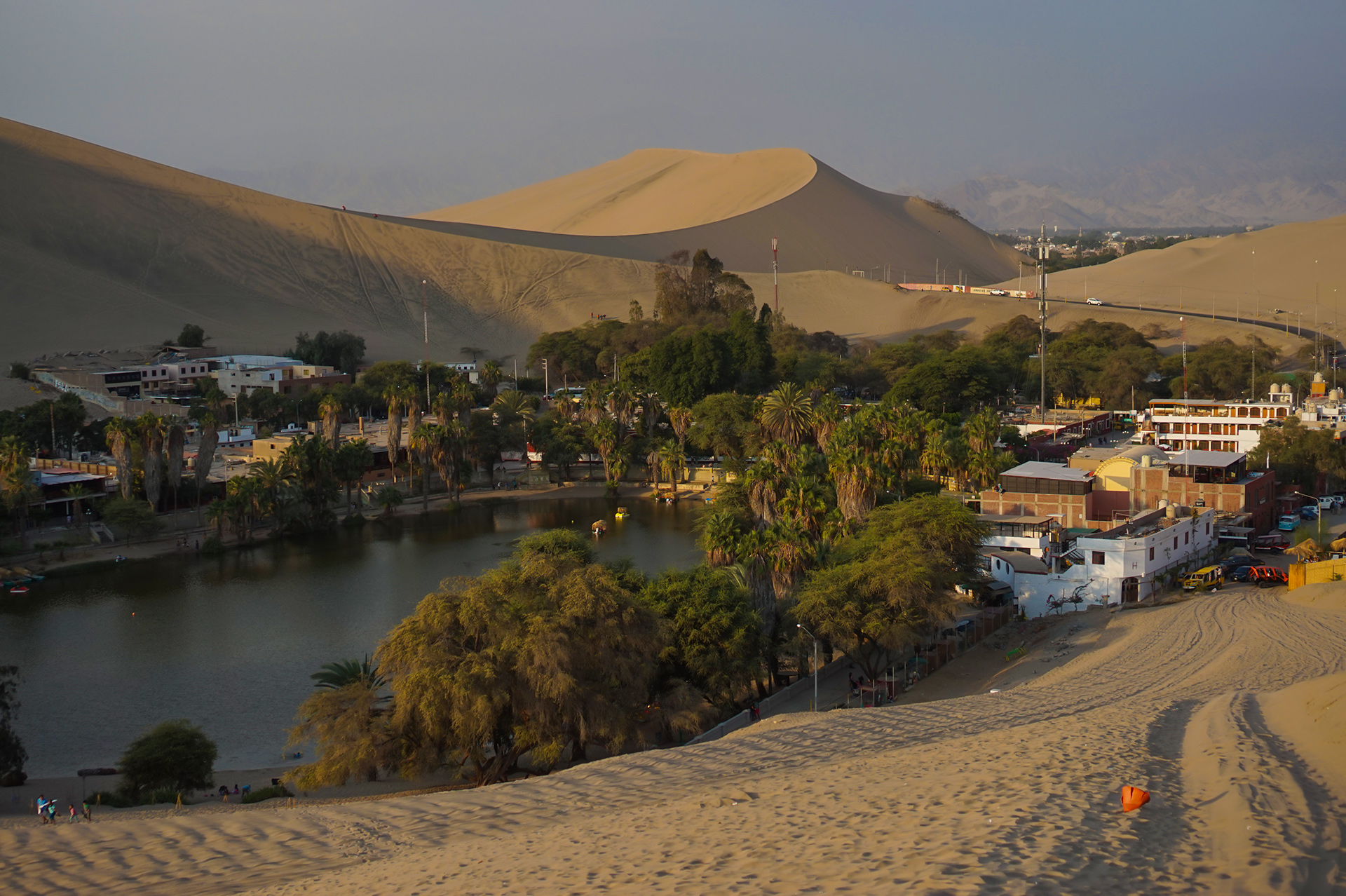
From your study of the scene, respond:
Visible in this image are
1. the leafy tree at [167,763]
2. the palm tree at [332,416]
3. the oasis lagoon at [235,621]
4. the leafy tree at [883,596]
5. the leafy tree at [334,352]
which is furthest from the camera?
the leafy tree at [334,352]

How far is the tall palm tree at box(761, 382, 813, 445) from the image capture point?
1647 inches

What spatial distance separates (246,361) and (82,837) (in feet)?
219

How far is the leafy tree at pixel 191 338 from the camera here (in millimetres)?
85875

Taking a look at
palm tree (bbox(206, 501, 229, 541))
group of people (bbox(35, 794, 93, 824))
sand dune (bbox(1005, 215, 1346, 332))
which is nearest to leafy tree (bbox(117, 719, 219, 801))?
group of people (bbox(35, 794, 93, 824))

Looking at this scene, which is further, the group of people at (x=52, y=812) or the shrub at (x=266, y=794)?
the shrub at (x=266, y=794)

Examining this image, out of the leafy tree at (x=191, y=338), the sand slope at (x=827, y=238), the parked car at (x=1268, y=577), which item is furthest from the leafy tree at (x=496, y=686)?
the sand slope at (x=827, y=238)

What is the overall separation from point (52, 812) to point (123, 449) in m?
28.0

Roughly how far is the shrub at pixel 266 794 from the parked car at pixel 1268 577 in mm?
21658

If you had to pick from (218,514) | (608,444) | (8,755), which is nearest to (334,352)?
(608,444)

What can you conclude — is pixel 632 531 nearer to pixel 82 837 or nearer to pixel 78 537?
pixel 78 537

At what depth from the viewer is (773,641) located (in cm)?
2491

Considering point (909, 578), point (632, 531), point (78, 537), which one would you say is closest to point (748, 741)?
point (909, 578)

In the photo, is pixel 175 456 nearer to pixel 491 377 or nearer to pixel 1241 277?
pixel 491 377

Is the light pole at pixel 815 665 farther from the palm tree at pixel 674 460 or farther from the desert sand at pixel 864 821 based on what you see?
the palm tree at pixel 674 460
